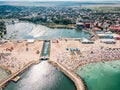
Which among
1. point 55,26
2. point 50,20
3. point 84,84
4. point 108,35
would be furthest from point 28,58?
point 50,20

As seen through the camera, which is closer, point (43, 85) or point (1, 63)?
point (43, 85)

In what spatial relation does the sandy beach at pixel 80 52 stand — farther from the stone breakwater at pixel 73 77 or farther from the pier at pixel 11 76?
the pier at pixel 11 76

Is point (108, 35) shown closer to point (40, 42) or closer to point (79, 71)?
point (40, 42)

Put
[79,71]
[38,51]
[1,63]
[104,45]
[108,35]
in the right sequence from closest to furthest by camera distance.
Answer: [79,71] < [1,63] < [38,51] < [104,45] < [108,35]

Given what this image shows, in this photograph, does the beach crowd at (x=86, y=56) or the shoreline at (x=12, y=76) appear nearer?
the shoreline at (x=12, y=76)

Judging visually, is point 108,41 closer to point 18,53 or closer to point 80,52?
point 80,52

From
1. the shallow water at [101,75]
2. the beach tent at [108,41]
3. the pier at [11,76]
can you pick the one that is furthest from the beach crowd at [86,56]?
the pier at [11,76]
